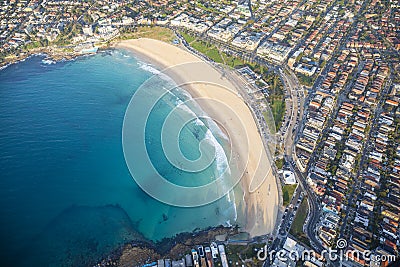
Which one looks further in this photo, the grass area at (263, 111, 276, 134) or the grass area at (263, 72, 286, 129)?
the grass area at (263, 72, 286, 129)

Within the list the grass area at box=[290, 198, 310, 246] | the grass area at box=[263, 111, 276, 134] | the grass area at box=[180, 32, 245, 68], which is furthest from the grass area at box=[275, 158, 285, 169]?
the grass area at box=[180, 32, 245, 68]

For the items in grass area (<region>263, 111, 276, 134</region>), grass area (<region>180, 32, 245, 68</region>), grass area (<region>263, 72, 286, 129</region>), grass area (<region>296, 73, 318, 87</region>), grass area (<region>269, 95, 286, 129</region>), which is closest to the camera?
grass area (<region>263, 111, 276, 134</region>)

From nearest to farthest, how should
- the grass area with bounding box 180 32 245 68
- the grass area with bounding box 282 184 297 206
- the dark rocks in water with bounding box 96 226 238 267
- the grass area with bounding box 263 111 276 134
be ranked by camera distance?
the dark rocks in water with bounding box 96 226 238 267, the grass area with bounding box 282 184 297 206, the grass area with bounding box 263 111 276 134, the grass area with bounding box 180 32 245 68

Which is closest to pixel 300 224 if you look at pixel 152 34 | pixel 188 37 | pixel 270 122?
pixel 270 122

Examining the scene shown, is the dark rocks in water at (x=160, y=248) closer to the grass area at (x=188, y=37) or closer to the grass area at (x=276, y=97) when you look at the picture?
the grass area at (x=276, y=97)

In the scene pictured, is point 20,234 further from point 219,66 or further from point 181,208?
point 219,66

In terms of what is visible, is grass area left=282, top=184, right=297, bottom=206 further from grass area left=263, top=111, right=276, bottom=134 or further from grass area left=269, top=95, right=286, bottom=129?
grass area left=269, top=95, right=286, bottom=129

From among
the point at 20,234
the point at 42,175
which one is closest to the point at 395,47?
the point at 42,175
